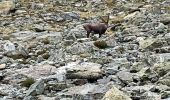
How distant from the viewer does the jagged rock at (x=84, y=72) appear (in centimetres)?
1714

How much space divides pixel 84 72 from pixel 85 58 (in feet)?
13.6

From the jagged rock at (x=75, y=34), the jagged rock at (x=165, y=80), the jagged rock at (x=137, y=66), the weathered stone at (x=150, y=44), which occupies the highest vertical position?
the jagged rock at (x=165, y=80)

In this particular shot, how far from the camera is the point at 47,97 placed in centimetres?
1516

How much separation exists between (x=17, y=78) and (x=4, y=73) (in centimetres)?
128

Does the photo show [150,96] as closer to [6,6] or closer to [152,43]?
[152,43]

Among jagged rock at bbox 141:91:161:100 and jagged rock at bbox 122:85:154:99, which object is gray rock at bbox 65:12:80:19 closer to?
jagged rock at bbox 122:85:154:99

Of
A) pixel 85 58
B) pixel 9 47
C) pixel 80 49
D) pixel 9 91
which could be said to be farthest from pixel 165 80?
pixel 9 47

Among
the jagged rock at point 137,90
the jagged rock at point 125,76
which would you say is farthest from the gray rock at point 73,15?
the jagged rock at point 137,90

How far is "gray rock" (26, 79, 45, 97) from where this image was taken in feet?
50.4

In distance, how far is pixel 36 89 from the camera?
1560 centimetres

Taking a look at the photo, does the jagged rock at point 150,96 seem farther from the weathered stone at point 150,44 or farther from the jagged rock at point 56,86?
the weathered stone at point 150,44

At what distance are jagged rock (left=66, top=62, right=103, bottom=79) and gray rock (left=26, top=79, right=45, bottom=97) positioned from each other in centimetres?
158

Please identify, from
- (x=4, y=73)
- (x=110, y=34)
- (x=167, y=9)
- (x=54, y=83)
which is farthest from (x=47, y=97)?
(x=167, y=9)

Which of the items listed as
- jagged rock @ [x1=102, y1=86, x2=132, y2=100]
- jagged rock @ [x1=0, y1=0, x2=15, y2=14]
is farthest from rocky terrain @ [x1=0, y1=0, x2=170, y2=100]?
jagged rock @ [x1=0, y1=0, x2=15, y2=14]
